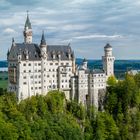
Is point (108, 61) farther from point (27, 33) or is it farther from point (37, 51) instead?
point (27, 33)

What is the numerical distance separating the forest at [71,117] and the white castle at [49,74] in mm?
2680

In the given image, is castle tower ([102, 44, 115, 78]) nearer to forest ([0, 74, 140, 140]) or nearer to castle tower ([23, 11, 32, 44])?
forest ([0, 74, 140, 140])

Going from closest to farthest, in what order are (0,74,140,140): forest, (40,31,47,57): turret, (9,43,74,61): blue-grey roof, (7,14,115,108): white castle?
1. (0,74,140,140): forest
2. (7,14,115,108): white castle
3. (9,43,74,61): blue-grey roof
4. (40,31,47,57): turret

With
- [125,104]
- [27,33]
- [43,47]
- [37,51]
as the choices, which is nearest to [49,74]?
[37,51]

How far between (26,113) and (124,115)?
22.8m

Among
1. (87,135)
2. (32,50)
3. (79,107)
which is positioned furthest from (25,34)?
(87,135)

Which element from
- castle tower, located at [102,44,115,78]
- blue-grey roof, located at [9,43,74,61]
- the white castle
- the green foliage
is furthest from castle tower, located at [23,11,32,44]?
the green foliage

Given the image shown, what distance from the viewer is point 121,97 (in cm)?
10381

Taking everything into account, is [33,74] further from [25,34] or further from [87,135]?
[87,135]

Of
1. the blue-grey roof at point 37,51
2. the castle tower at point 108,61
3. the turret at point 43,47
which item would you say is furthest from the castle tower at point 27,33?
the castle tower at point 108,61

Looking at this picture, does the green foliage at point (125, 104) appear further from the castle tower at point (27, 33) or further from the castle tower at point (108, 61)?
the castle tower at point (27, 33)

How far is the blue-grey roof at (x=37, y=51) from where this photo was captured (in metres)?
100

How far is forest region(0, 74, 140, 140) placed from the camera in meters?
82.5

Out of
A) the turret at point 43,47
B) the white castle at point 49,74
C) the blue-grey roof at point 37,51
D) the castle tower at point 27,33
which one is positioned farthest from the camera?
the castle tower at point 27,33
